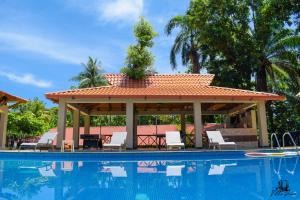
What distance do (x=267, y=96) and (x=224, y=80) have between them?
9.84 metres

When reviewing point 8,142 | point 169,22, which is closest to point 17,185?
point 8,142

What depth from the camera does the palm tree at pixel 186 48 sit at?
32.9 meters

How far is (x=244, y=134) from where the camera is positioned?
52.1ft

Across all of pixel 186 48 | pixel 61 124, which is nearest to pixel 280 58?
pixel 186 48

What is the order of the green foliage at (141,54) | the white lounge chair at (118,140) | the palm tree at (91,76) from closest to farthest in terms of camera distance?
the white lounge chair at (118,140) → the green foliage at (141,54) → the palm tree at (91,76)

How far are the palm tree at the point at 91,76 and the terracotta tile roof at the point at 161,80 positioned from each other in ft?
75.4

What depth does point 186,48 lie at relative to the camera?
112 ft

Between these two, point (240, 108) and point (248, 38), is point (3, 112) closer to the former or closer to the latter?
point (240, 108)

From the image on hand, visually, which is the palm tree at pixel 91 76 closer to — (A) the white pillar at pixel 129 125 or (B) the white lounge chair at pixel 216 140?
(A) the white pillar at pixel 129 125

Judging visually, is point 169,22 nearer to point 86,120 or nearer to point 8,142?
point 86,120

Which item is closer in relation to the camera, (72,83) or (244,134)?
(244,134)

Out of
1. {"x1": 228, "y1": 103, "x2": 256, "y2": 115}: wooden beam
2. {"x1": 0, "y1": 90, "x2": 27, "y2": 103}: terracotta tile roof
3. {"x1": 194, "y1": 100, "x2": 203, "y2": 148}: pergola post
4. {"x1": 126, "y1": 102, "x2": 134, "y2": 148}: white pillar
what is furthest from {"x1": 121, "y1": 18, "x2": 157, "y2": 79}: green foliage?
{"x1": 0, "y1": 90, "x2": 27, "y2": 103}: terracotta tile roof

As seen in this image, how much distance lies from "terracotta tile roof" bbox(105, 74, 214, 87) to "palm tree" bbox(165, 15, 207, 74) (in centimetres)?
1287

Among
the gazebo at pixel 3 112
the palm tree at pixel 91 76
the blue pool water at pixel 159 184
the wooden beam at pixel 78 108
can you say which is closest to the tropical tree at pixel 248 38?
the wooden beam at pixel 78 108
